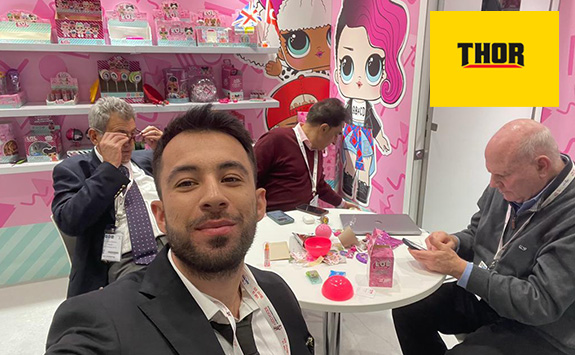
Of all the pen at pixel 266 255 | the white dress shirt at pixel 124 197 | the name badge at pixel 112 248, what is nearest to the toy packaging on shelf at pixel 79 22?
the white dress shirt at pixel 124 197

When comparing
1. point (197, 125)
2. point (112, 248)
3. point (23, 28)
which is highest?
point (23, 28)

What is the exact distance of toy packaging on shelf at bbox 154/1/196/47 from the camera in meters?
3.22

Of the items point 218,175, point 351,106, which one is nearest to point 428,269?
point 218,175

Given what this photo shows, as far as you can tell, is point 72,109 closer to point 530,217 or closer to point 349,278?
point 349,278

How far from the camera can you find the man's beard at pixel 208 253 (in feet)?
3.06

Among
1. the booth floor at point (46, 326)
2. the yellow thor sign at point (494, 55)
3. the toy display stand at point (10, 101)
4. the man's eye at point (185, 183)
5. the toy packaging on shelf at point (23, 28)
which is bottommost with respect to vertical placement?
the booth floor at point (46, 326)

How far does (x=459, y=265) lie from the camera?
1.65 metres

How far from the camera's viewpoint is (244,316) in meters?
1.08

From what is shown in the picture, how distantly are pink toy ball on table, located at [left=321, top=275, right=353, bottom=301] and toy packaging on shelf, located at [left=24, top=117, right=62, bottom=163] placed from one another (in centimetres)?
257

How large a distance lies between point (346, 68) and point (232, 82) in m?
1.09

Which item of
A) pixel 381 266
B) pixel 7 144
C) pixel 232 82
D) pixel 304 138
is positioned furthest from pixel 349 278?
pixel 7 144

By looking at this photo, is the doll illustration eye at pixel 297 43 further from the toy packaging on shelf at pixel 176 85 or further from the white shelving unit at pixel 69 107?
the toy packaging on shelf at pixel 176 85

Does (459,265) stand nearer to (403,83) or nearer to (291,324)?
(291,324)

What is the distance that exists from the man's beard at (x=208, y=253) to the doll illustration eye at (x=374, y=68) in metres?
2.79
